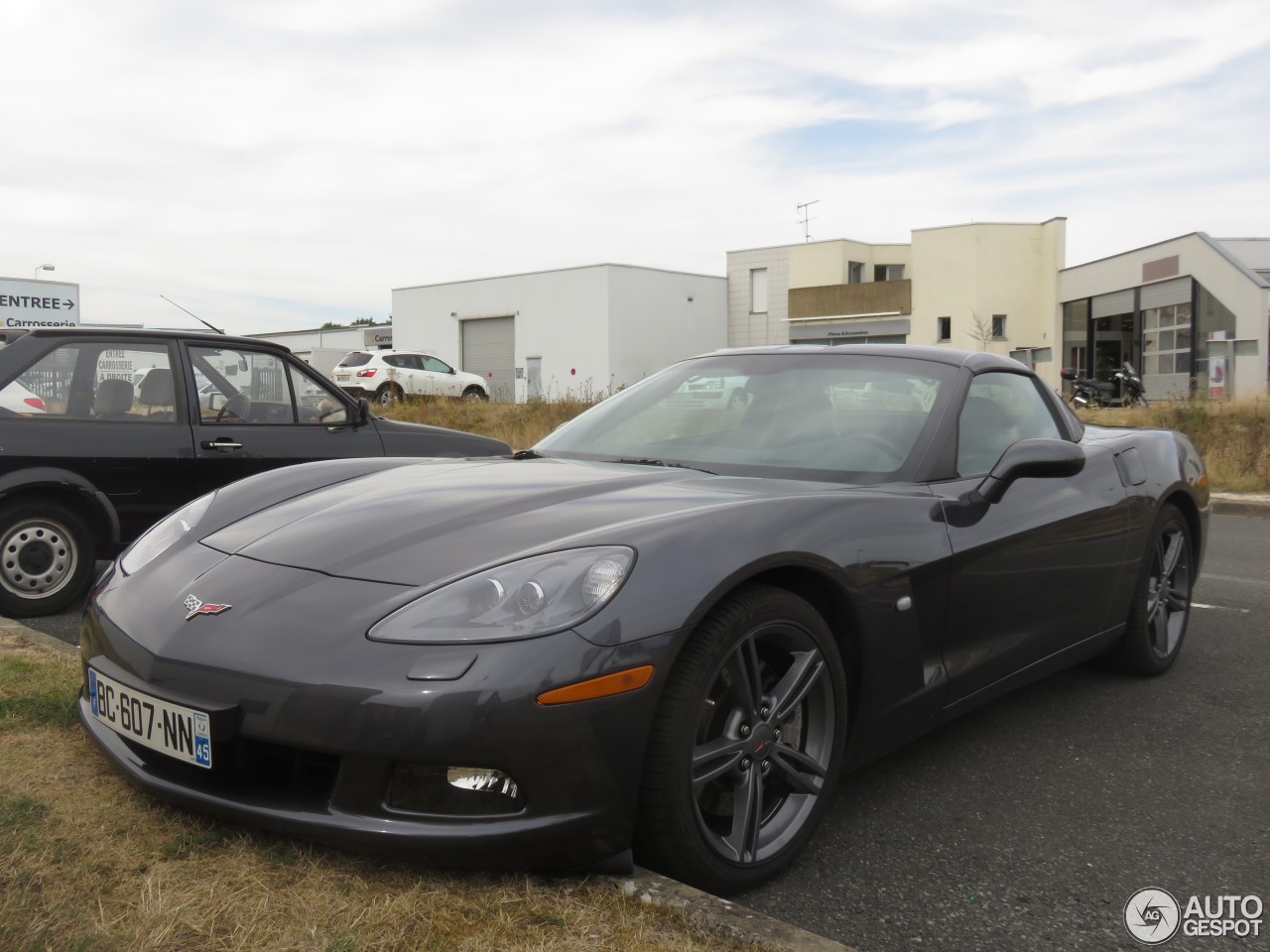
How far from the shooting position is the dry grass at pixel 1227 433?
1254cm

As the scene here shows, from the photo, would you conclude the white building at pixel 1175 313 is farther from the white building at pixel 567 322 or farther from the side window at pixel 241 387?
the side window at pixel 241 387

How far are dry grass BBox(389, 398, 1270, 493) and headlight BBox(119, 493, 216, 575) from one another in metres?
8.43

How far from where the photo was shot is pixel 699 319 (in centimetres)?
5153

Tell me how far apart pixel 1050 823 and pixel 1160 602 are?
5.97 feet

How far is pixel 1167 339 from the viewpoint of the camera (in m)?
34.8

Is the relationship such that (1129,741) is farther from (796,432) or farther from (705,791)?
(705,791)

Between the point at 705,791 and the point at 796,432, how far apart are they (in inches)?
52.5

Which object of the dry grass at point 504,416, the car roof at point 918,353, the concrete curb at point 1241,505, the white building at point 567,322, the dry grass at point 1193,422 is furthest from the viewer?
the white building at point 567,322

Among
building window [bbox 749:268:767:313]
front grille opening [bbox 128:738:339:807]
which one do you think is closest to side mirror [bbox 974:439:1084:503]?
front grille opening [bbox 128:738:339:807]

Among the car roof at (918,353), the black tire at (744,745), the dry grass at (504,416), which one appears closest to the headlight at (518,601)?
the black tire at (744,745)

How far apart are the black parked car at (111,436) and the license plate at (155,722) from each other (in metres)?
3.15

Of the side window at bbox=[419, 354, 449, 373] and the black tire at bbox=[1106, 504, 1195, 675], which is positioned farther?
the side window at bbox=[419, 354, 449, 373]

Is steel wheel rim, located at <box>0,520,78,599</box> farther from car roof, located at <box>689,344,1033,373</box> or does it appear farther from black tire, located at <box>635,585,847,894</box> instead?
black tire, located at <box>635,585,847,894</box>

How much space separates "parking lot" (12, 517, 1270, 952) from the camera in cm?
246
